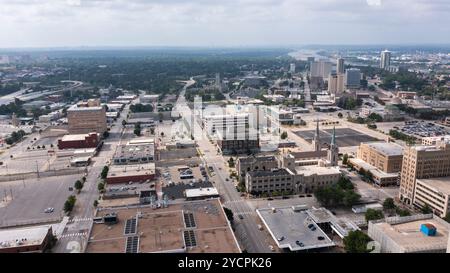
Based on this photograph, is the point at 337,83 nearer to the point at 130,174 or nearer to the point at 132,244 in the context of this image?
the point at 130,174

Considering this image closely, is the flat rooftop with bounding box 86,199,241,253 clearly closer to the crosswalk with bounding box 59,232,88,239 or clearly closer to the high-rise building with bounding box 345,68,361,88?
the crosswalk with bounding box 59,232,88,239

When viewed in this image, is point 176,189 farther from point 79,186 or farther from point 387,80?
point 387,80

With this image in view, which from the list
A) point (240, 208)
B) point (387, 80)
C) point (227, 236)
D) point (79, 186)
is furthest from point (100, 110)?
point (387, 80)

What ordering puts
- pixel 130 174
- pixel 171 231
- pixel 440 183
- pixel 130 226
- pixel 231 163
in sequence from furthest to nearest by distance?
pixel 231 163 → pixel 130 174 → pixel 440 183 → pixel 130 226 → pixel 171 231

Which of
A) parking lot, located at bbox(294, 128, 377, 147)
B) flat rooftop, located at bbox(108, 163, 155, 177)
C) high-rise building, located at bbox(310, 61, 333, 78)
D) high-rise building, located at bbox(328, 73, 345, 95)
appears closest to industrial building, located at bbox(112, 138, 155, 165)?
flat rooftop, located at bbox(108, 163, 155, 177)

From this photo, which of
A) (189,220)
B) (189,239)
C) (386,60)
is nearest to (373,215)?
(189,220)

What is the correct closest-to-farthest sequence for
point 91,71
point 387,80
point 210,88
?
point 210,88, point 387,80, point 91,71
